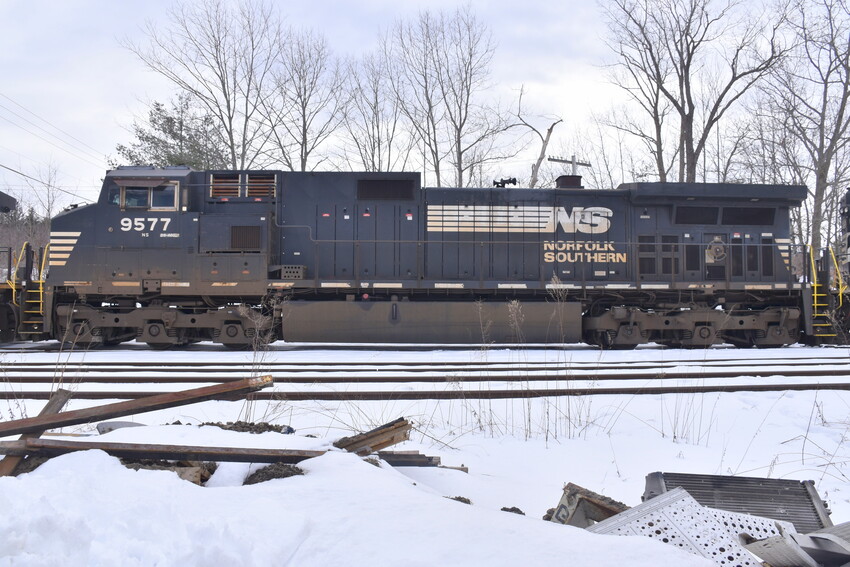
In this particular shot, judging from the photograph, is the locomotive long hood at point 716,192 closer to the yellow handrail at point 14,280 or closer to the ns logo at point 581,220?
the ns logo at point 581,220

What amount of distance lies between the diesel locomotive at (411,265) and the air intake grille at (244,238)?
0.09 ft

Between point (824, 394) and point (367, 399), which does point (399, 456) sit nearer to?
point (367, 399)

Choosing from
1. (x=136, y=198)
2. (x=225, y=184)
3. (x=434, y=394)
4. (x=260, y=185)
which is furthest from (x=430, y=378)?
(x=136, y=198)

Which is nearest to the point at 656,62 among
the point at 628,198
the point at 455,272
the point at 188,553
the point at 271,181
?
the point at 628,198

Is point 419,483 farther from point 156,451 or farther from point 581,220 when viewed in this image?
point 581,220

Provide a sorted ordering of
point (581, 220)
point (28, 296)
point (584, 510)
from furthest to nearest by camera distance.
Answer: point (581, 220) → point (28, 296) → point (584, 510)

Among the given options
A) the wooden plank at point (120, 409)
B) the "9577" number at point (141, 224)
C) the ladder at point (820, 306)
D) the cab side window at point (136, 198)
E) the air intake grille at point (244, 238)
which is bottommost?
the wooden plank at point (120, 409)

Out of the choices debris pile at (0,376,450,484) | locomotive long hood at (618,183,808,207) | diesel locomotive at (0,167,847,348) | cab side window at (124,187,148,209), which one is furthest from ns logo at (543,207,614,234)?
debris pile at (0,376,450,484)

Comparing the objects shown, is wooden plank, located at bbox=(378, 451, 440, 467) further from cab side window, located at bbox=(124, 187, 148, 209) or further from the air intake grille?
cab side window, located at bbox=(124, 187, 148, 209)

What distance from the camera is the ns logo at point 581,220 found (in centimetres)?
1227

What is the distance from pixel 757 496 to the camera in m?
3.00

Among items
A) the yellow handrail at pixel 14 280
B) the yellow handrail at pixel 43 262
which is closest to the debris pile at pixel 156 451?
the yellow handrail at pixel 43 262

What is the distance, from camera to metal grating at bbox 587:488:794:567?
213 cm

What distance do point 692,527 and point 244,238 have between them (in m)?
10.4
